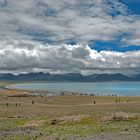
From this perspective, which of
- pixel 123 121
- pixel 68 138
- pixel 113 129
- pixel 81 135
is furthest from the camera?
pixel 123 121

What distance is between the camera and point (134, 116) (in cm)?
4228

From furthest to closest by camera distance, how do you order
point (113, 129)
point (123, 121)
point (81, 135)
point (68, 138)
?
point (123, 121)
point (113, 129)
point (81, 135)
point (68, 138)

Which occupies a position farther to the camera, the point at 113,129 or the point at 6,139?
the point at 113,129

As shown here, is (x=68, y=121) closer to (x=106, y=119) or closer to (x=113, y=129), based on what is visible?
(x=106, y=119)

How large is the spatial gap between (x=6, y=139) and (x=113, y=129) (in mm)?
9966

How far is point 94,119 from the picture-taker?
4109 cm

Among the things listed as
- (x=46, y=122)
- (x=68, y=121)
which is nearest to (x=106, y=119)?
(x=68, y=121)

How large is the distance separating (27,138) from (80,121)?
14053 mm

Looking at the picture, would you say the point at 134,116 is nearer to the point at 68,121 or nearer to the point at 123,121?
the point at 123,121

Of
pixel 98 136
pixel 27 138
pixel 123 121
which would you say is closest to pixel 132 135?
pixel 98 136

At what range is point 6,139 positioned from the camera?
27219mm

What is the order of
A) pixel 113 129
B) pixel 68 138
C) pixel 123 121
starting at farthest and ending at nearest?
pixel 123 121 < pixel 113 129 < pixel 68 138

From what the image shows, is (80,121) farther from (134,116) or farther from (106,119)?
(134,116)

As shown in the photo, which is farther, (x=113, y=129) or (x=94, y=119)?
(x=94, y=119)
